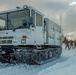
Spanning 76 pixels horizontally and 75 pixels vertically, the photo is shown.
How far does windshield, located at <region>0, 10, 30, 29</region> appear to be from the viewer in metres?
10.4

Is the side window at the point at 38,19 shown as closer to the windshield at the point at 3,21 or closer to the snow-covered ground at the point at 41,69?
the windshield at the point at 3,21

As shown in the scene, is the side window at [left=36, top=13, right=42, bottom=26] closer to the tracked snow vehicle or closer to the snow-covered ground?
the tracked snow vehicle

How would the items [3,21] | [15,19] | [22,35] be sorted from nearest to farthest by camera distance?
[22,35]
[15,19]
[3,21]

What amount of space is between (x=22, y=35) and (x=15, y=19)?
1253 mm

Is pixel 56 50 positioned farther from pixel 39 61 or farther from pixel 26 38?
pixel 26 38

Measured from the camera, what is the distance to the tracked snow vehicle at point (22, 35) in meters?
10.2

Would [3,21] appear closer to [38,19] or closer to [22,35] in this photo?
[22,35]

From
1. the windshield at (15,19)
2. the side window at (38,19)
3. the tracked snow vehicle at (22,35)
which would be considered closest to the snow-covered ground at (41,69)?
the tracked snow vehicle at (22,35)

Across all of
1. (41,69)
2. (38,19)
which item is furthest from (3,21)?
(41,69)

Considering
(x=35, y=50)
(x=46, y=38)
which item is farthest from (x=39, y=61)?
(x=46, y=38)

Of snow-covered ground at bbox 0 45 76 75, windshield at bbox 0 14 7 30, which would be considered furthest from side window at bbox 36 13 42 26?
snow-covered ground at bbox 0 45 76 75

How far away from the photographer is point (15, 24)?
34.8 feet

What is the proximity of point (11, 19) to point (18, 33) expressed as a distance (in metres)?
1.19

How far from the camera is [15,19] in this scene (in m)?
10.8
